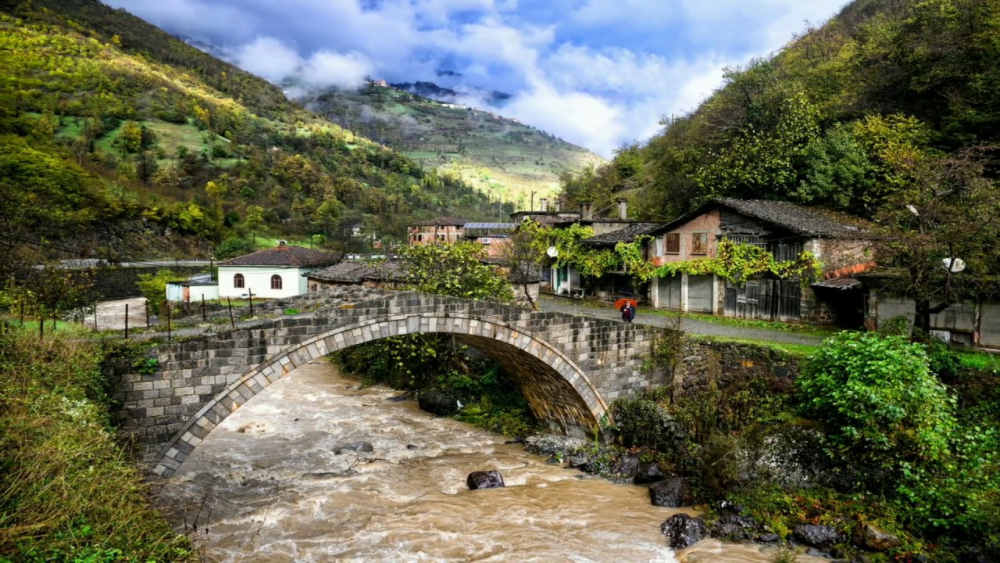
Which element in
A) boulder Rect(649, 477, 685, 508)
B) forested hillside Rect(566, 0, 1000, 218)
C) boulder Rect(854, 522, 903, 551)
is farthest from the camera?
forested hillside Rect(566, 0, 1000, 218)

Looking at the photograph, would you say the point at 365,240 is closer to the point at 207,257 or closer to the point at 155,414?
the point at 207,257

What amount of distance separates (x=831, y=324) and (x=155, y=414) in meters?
20.0

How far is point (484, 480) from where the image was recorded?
1209 cm

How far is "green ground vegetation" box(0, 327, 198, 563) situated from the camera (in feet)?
15.5

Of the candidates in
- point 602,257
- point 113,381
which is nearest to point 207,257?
point 602,257

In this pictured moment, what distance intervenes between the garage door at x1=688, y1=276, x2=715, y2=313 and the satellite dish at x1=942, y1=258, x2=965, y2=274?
10150 mm

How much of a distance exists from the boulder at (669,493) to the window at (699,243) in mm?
12979

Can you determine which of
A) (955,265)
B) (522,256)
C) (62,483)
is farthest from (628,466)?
(522,256)

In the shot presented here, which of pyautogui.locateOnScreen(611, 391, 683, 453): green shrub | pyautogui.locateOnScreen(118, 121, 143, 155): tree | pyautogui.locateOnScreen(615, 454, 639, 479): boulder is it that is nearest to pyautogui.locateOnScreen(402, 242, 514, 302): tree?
pyautogui.locateOnScreen(611, 391, 683, 453): green shrub

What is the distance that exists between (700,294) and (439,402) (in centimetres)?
1234

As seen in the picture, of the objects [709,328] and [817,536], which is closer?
[817,536]

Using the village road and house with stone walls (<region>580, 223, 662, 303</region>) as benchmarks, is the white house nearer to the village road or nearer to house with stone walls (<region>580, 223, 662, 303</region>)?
the village road

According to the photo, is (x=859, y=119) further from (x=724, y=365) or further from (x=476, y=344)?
(x=476, y=344)

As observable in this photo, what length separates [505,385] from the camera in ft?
58.2
